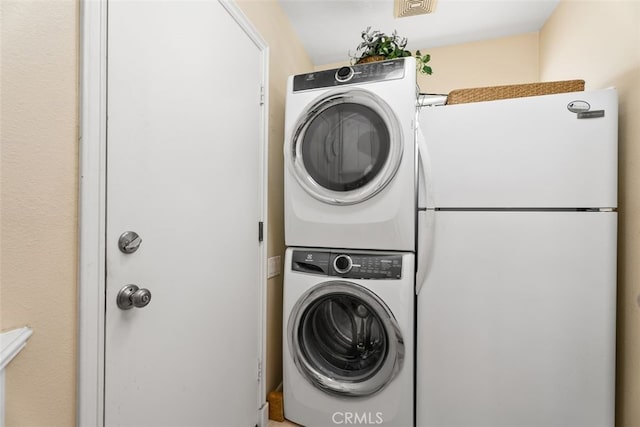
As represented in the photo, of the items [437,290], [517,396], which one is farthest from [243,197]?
[517,396]

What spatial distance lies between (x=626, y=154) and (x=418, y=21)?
1.57 metres

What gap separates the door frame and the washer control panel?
1001 mm

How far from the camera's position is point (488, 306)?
4.37 feet

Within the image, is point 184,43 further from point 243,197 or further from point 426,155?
point 426,155

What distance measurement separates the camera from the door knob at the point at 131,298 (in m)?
0.87

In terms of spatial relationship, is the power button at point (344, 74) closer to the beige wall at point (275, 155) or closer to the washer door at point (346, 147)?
the washer door at point (346, 147)

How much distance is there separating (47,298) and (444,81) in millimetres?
2802

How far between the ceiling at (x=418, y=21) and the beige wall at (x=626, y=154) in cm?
61

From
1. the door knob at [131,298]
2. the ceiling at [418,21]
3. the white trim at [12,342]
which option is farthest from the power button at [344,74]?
the white trim at [12,342]

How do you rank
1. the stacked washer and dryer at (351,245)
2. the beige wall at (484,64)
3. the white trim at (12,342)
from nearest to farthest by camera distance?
the white trim at (12,342)
the stacked washer and dryer at (351,245)
the beige wall at (484,64)

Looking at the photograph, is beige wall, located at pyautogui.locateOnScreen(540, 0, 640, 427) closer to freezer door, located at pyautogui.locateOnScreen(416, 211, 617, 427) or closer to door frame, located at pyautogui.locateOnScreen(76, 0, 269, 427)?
freezer door, located at pyautogui.locateOnScreen(416, 211, 617, 427)

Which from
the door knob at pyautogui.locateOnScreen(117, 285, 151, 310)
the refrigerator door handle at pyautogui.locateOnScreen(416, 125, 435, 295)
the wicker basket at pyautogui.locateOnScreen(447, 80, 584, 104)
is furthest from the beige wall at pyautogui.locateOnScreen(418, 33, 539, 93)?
the door knob at pyautogui.locateOnScreen(117, 285, 151, 310)

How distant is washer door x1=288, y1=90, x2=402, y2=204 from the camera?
1.48 metres

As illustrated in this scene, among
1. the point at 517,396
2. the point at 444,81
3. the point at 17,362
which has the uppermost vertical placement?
Answer: the point at 444,81
